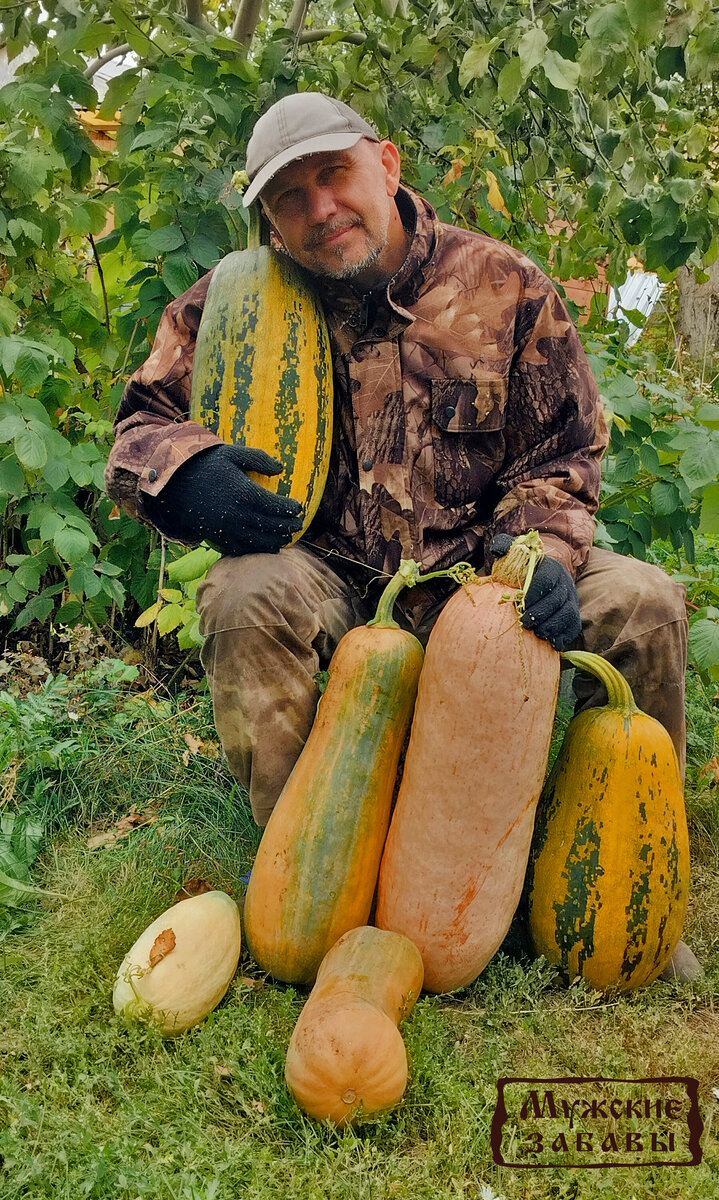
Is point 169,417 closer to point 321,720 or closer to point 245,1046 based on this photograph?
point 321,720

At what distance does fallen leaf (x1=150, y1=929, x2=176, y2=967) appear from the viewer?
2.31 metres

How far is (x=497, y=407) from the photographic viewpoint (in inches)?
113

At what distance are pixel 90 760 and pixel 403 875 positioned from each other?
1.49m

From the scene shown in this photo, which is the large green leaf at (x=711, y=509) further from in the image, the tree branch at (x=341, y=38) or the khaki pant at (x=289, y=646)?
the tree branch at (x=341, y=38)

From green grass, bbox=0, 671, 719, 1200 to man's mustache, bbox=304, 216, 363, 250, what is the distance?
1.73m

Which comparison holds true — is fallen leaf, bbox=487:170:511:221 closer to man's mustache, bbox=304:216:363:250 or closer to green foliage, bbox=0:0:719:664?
green foliage, bbox=0:0:719:664

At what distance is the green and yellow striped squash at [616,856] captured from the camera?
2439mm

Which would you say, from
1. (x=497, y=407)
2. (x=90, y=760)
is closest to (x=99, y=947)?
(x=90, y=760)

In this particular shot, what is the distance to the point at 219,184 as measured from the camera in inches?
133

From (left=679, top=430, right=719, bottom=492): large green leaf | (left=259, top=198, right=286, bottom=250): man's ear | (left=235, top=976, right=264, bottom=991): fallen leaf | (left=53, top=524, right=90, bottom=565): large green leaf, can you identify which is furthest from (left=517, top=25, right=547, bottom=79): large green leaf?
(left=235, top=976, right=264, bottom=991): fallen leaf

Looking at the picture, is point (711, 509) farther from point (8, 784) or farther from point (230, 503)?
point (8, 784)

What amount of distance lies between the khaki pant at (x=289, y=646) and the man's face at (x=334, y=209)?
81 centimetres

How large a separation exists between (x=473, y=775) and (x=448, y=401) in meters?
1.08

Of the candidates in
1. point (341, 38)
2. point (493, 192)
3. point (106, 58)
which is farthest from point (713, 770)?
point (106, 58)
